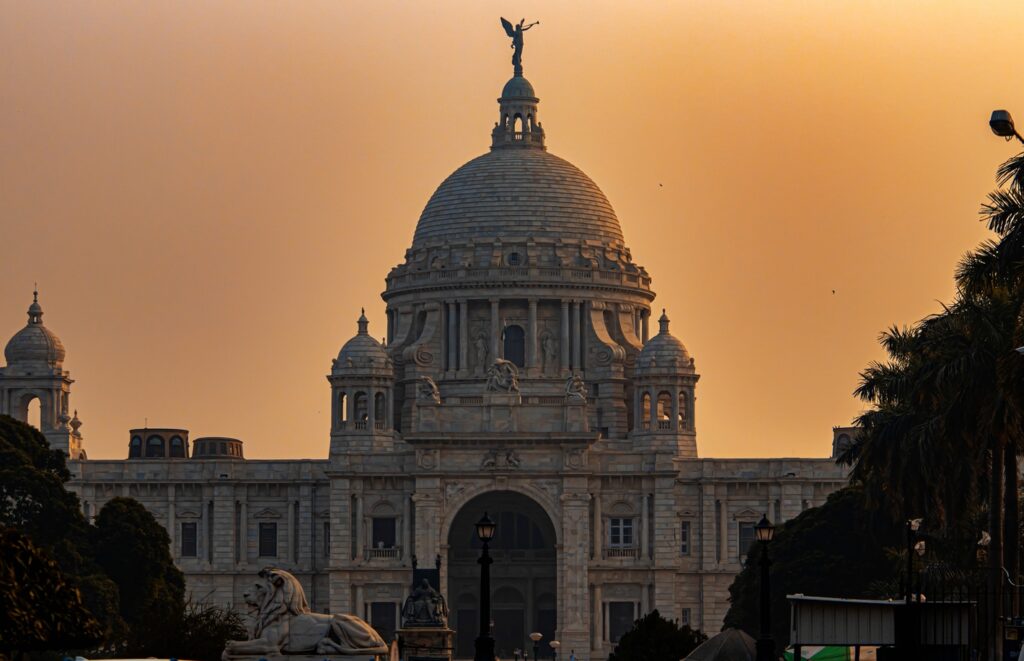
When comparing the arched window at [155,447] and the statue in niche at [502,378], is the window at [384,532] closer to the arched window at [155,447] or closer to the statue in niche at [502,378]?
the statue in niche at [502,378]

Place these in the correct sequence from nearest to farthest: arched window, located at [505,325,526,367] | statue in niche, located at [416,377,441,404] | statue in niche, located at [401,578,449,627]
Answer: statue in niche, located at [401,578,449,627], statue in niche, located at [416,377,441,404], arched window, located at [505,325,526,367]

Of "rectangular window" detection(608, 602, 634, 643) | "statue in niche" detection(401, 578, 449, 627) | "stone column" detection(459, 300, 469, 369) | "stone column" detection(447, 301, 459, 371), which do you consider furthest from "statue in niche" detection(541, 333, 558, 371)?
"statue in niche" detection(401, 578, 449, 627)

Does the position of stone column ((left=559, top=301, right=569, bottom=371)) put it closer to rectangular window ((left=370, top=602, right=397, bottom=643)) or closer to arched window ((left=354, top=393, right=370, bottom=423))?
arched window ((left=354, top=393, right=370, bottom=423))

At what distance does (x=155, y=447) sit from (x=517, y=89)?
2947 centimetres

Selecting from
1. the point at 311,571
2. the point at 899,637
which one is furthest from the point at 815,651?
the point at 311,571

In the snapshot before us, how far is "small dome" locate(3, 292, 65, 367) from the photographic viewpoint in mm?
145625

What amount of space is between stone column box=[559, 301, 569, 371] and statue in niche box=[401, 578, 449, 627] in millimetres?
57558

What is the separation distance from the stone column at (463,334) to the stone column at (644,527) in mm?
19521

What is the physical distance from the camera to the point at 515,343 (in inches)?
5969

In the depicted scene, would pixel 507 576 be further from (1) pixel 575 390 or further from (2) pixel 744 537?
(2) pixel 744 537

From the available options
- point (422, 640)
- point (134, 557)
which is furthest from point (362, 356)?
point (422, 640)

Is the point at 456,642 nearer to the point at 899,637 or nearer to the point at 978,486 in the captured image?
the point at 978,486

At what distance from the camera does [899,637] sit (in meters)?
53.4

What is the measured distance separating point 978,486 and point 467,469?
62385 millimetres
